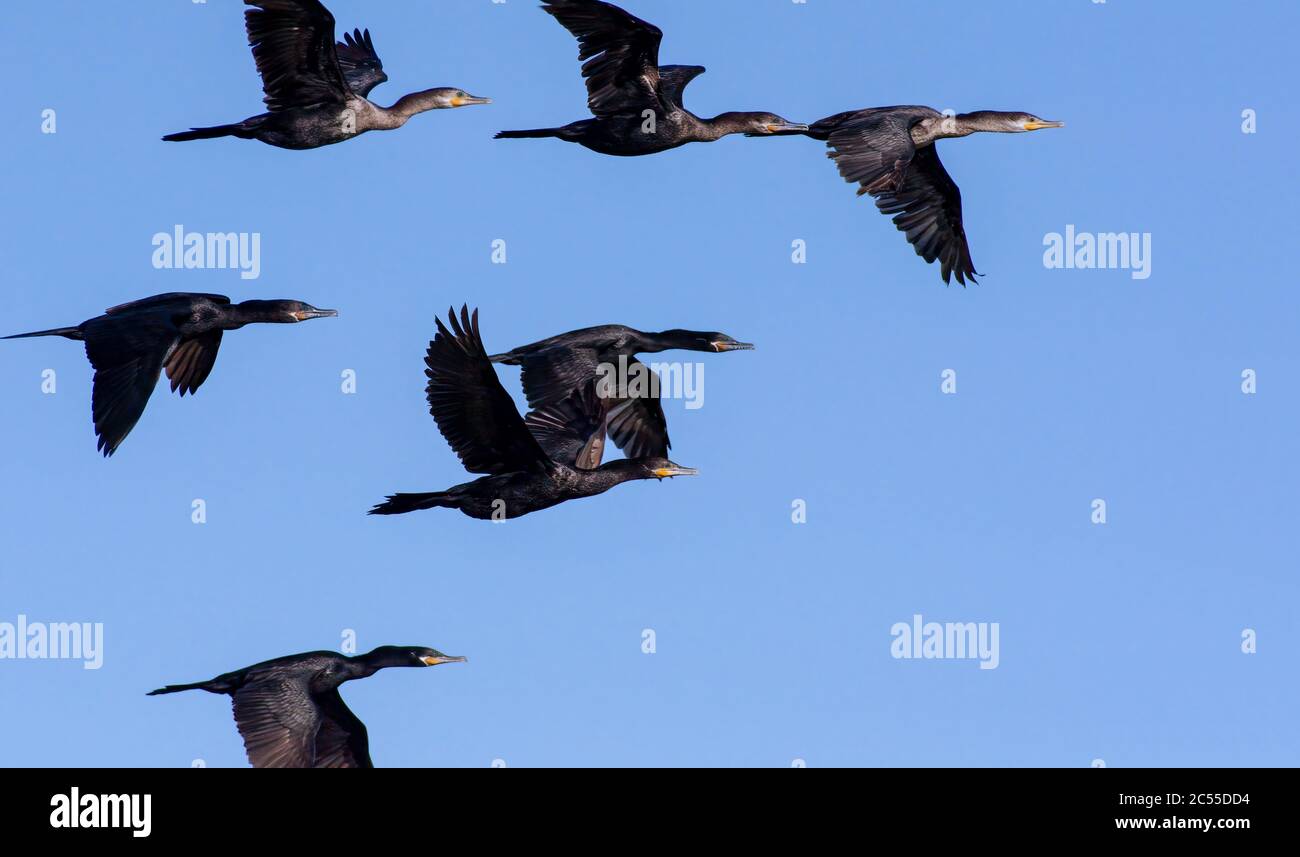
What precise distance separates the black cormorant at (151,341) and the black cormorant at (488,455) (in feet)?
9.59

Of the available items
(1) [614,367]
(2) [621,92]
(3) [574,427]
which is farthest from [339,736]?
(2) [621,92]

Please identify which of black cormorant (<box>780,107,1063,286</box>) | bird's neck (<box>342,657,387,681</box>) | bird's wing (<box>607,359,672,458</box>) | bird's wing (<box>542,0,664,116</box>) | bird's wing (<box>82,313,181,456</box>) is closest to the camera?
bird's wing (<box>82,313,181,456</box>)

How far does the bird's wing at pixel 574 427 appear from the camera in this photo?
1047 inches

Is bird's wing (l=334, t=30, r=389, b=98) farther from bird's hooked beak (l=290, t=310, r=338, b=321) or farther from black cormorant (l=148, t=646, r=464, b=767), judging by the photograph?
black cormorant (l=148, t=646, r=464, b=767)

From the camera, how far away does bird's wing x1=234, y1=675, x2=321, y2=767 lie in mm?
22828

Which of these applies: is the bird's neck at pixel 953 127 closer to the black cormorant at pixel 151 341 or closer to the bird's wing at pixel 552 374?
the bird's wing at pixel 552 374

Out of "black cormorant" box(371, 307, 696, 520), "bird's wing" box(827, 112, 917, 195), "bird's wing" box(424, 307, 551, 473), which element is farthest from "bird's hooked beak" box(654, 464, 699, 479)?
"bird's wing" box(827, 112, 917, 195)

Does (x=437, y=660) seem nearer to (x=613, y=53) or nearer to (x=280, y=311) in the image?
(x=280, y=311)

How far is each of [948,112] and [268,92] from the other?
8.07 metres

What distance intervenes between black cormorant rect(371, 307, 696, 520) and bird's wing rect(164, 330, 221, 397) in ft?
13.6

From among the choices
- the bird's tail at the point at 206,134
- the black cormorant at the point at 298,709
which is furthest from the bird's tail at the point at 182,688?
the bird's tail at the point at 206,134

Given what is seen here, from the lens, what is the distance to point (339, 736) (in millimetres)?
23828

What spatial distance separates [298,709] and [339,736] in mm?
747
